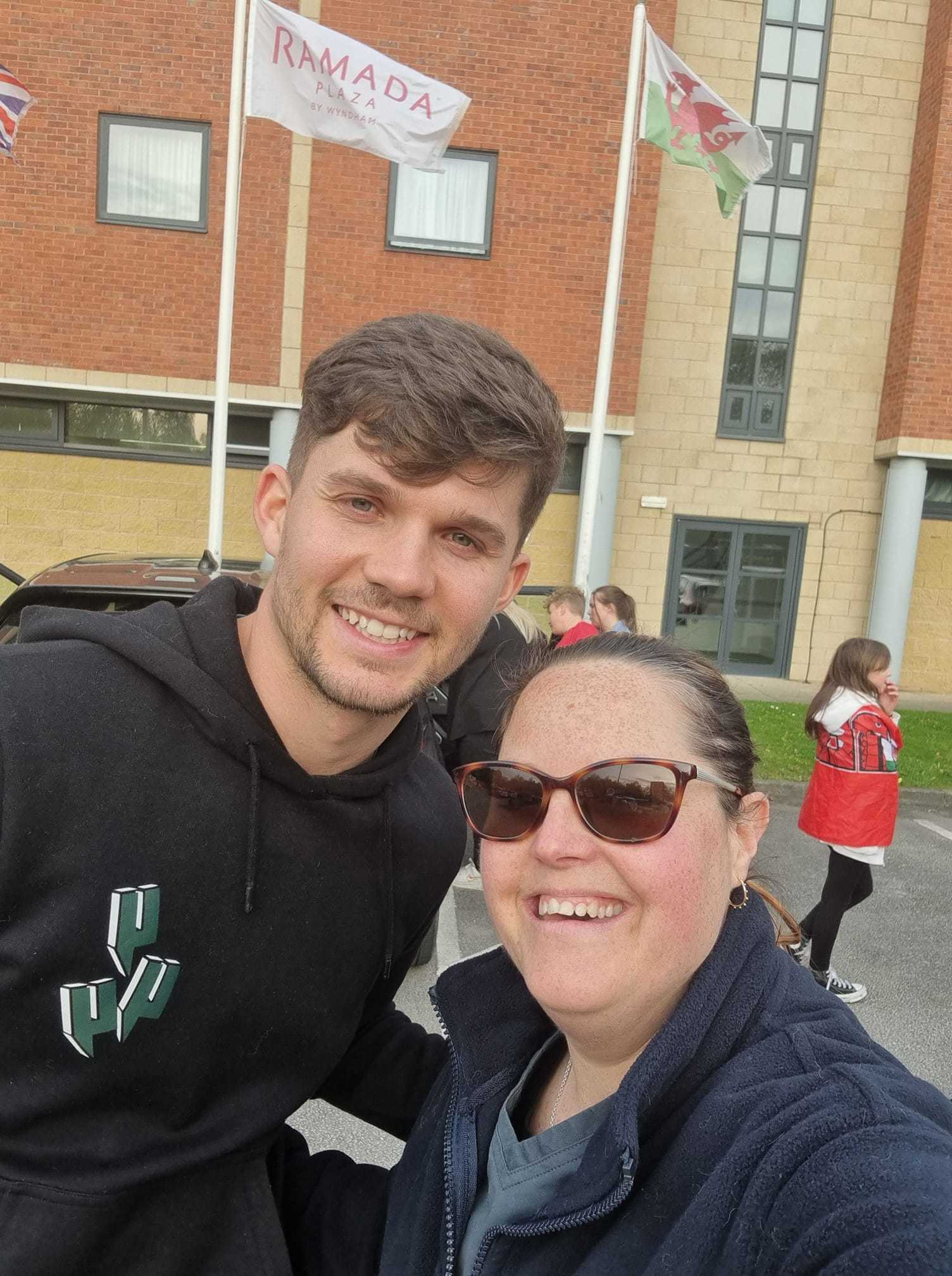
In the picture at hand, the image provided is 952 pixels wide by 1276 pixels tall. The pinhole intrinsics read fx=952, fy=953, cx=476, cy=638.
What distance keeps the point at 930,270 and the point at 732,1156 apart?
47.5ft

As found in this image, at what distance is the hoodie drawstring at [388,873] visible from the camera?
1629 millimetres

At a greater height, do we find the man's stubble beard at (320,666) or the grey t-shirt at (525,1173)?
the man's stubble beard at (320,666)

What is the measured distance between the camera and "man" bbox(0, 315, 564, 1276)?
4.43 ft

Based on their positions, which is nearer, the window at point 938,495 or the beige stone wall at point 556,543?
the beige stone wall at point 556,543

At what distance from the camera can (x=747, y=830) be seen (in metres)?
1.41

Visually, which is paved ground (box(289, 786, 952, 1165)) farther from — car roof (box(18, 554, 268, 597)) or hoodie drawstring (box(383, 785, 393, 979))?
car roof (box(18, 554, 268, 597))

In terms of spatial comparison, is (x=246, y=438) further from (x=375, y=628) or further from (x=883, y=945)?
(x=375, y=628)

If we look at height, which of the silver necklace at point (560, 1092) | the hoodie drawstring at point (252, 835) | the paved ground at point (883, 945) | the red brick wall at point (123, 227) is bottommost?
the paved ground at point (883, 945)

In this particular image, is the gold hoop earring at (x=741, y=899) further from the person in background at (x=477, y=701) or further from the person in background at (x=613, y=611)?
the person in background at (x=613, y=611)

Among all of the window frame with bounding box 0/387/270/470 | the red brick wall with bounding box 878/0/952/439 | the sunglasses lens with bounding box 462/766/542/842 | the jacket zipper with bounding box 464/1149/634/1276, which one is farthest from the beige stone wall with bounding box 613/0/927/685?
the jacket zipper with bounding box 464/1149/634/1276

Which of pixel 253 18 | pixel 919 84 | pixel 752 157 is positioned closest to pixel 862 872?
pixel 752 157

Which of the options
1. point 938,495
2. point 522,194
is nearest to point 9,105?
point 522,194

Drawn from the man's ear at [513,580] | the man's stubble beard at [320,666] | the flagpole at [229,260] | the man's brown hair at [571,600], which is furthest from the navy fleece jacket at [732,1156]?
the flagpole at [229,260]

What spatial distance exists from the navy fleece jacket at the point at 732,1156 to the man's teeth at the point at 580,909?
142 millimetres
